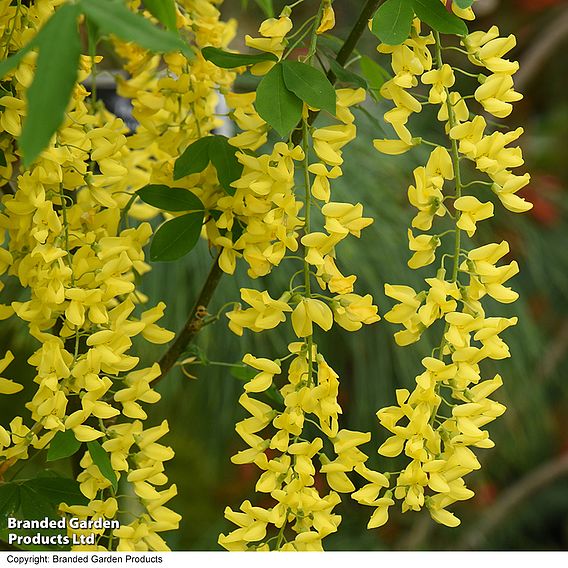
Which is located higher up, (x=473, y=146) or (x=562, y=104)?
(x=562, y=104)

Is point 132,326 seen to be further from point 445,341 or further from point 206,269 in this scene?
point 206,269

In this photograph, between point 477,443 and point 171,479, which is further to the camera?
point 171,479

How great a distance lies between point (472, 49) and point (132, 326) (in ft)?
0.61

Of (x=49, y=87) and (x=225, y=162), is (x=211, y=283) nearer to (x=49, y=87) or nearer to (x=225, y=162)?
(x=225, y=162)

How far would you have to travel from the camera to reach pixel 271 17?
0.38m

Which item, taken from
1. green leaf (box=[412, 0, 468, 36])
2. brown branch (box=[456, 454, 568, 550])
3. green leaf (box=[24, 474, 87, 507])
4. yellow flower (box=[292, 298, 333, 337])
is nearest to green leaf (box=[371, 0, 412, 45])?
green leaf (box=[412, 0, 468, 36])

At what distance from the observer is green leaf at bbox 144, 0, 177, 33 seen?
0.30 meters

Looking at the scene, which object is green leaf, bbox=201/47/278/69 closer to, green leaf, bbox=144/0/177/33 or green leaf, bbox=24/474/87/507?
green leaf, bbox=144/0/177/33

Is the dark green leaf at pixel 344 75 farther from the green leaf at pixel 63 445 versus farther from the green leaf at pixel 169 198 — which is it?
the green leaf at pixel 63 445

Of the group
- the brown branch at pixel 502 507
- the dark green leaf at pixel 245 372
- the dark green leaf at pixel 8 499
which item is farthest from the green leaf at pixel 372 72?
the brown branch at pixel 502 507

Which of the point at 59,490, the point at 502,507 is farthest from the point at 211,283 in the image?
the point at 502,507

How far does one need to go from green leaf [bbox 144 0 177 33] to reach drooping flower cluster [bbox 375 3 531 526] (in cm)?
10

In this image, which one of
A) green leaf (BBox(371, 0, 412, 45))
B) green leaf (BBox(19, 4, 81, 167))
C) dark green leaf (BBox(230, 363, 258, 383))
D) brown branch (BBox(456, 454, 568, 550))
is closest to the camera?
green leaf (BBox(19, 4, 81, 167))

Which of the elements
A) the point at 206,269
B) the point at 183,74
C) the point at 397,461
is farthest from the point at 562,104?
the point at 183,74
